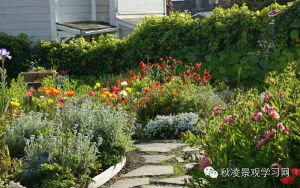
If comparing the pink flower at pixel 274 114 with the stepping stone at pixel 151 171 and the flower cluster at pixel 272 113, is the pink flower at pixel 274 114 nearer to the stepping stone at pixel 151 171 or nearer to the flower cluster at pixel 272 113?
the flower cluster at pixel 272 113

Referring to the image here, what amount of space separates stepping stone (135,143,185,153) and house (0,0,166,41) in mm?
6575

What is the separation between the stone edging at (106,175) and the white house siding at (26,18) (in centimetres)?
798

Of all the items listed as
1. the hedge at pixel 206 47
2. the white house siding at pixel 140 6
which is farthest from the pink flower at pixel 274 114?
the white house siding at pixel 140 6

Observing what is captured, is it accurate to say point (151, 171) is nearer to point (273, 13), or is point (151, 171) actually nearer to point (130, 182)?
point (130, 182)

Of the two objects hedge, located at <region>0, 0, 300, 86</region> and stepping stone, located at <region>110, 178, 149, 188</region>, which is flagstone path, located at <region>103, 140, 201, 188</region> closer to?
stepping stone, located at <region>110, 178, 149, 188</region>

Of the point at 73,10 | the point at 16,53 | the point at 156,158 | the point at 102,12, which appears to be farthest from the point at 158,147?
the point at 102,12

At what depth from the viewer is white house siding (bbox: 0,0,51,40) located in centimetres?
1107

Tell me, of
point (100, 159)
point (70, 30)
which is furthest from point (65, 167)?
point (70, 30)

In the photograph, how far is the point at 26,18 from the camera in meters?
11.2

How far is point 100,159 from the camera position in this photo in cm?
380

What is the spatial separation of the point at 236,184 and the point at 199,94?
145 inches

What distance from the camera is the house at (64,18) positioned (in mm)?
10898

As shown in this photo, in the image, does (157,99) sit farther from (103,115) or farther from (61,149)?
(61,149)

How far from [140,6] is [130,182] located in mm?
10380
